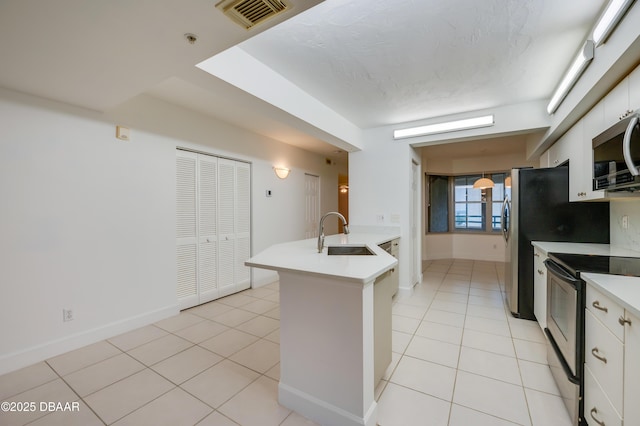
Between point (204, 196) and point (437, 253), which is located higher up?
point (204, 196)

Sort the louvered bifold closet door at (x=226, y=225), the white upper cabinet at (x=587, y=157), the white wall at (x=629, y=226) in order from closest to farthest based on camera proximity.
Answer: the white upper cabinet at (x=587, y=157) < the white wall at (x=629, y=226) < the louvered bifold closet door at (x=226, y=225)

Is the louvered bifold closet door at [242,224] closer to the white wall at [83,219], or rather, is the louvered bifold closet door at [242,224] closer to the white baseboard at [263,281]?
the white baseboard at [263,281]

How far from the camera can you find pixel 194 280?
11.8ft

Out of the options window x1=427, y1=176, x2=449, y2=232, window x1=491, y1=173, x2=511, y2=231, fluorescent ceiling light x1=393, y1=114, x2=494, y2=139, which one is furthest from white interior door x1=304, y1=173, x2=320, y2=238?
window x1=491, y1=173, x2=511, y2=231

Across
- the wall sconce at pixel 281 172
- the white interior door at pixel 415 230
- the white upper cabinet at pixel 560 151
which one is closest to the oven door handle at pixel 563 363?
the white upper cabinet at pixel 560 151

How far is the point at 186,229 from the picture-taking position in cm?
350

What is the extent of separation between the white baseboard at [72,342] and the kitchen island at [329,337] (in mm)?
2091

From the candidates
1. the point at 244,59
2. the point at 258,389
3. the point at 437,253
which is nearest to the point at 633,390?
the point at 258,389

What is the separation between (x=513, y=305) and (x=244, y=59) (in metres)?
3.92

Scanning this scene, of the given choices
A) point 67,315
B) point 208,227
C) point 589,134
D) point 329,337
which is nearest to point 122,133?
point 208,227

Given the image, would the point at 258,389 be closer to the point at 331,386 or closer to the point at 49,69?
the point at 331,386

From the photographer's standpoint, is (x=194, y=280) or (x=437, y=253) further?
(x=437, y=253)

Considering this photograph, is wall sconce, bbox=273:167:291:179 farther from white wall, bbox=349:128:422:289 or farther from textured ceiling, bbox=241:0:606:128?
textured ceiling, bbox=241:0:606:128

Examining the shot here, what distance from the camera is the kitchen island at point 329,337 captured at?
149 centimetres
